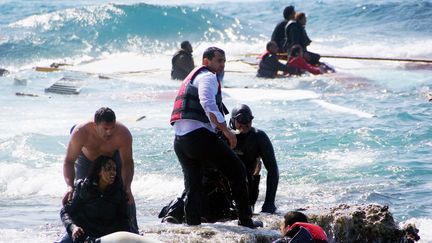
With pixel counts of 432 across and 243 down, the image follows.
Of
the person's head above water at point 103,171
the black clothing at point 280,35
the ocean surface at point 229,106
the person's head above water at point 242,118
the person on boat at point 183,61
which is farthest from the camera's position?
the black clothing at point 280,35

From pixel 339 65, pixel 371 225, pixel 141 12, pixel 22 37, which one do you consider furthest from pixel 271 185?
pixel 141 12

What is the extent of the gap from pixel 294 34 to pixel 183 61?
250 cm

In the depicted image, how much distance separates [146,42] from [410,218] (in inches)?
1023

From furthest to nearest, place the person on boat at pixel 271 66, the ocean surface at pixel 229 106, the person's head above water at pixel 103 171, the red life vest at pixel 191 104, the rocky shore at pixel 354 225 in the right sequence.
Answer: the person on boat at pixel 271 66
the ocean surface at pixel 229 106
the rocky shore at pixel 354 225
the red life vest at pixel 191 104
the person's head above water at pixel 103 171

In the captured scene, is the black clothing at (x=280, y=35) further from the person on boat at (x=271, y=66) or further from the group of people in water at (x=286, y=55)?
the person on boat at (x=271, y=66)

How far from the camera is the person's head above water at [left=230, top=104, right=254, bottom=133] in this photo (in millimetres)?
A: 8922

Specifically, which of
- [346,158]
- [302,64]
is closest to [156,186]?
[346,158]

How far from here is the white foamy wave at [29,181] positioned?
12.7 metres

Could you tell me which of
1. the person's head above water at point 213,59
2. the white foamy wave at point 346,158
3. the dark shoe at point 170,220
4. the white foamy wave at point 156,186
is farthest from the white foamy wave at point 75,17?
the person's head above water at point 213,59

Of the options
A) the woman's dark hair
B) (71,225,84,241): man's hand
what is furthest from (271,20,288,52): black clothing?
(71,225,84,241): man's hand

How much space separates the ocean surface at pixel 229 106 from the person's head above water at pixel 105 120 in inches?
62.4

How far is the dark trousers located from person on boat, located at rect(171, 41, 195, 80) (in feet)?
43.2

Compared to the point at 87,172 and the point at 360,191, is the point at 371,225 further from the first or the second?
the point at 360,191

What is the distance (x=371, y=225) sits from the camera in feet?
28.7
